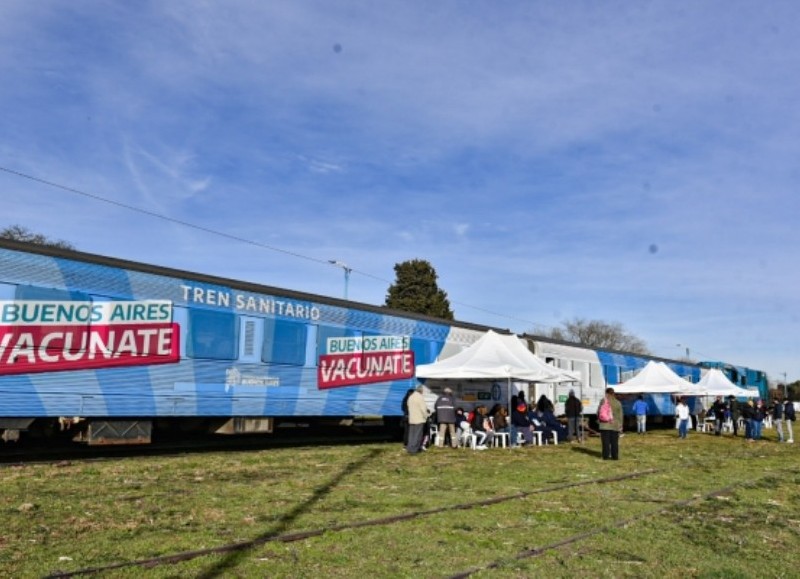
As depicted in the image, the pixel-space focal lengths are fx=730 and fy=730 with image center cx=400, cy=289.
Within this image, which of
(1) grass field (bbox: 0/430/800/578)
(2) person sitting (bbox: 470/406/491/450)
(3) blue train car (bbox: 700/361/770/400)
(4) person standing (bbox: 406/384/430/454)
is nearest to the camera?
(1) grass field (bbox: 0/430/800/578)

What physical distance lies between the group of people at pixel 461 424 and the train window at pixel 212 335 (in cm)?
408

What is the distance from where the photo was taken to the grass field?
5727 mm

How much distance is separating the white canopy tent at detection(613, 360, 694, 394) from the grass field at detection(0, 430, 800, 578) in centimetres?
1158

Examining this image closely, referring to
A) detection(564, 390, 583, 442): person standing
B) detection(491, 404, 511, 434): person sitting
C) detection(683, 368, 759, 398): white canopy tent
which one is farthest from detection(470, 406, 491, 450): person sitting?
detection(683, 368, 759, 398): white canopy tent

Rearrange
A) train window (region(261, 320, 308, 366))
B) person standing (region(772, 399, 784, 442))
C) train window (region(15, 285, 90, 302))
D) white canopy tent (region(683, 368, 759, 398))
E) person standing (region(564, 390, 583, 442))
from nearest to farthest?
train window (region(15, 285, 90, 302)) → train window (region(261, 320, 308, 366)) → person standing (region(564, 390, 583, 442)) → person standing (region(772, 399, 784, 442)) → white canopy tent (region(683, 368, 759, 398))

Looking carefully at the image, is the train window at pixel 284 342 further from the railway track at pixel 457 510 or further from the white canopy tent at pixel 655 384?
the white canopy tent at pixel 655 384

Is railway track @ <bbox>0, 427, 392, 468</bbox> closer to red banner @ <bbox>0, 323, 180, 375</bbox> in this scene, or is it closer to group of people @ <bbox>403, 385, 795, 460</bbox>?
red banner @ <bbox>0, 323, 180, 375</bbox>

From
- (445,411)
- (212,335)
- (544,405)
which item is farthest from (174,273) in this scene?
(544,405)

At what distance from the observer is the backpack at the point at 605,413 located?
15.2 metres

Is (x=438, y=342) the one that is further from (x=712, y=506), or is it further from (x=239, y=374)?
(x=712, y=506)

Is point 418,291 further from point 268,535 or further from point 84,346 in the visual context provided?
point 268,535

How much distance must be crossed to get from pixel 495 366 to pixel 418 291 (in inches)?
1712

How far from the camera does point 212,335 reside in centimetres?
1428

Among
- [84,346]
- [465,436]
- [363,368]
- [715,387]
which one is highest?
[715,387]
